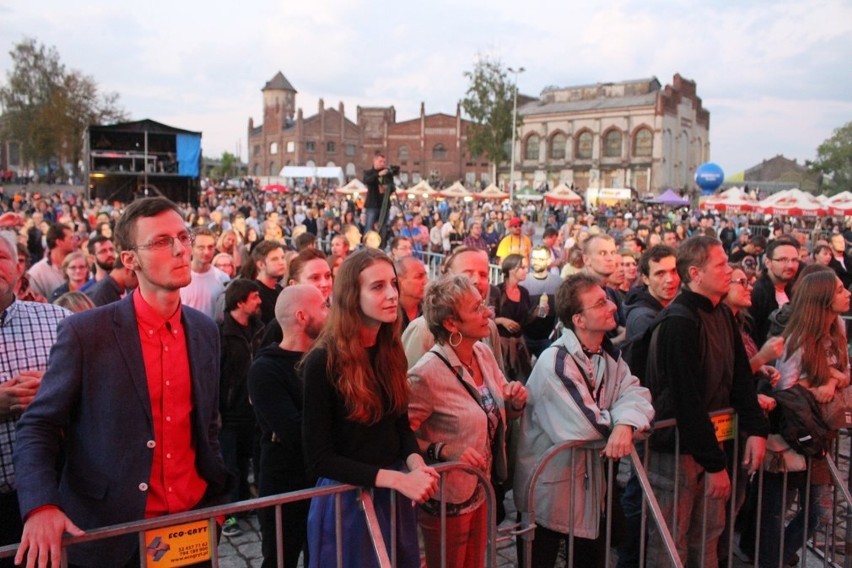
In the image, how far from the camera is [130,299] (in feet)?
8.34

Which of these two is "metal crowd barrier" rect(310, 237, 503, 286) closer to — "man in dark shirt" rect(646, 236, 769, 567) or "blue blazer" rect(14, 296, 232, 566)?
"man in dark shirt" rect(646, 236, 769, 567)

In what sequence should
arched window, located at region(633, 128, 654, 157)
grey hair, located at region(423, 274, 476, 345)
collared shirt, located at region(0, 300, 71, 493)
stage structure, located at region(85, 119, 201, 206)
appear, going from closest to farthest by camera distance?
→ collared shirt, located at region(0, 300, 71, 493) → grey hair, located at region(423, 274, 476, 345) → stage structure, located at region(85, 119, 201, 206) → arched window, located at region(633, 128, 654, 157)

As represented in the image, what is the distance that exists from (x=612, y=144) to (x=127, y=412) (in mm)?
71966

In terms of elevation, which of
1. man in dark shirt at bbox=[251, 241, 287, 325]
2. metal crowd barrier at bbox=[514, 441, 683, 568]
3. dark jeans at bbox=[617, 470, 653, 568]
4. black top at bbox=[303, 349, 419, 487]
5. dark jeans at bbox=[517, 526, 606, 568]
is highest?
man in dark shirt at bbox=[251, 241, 287, 325]

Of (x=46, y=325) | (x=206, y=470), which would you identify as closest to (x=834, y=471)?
(x=206, y=470)

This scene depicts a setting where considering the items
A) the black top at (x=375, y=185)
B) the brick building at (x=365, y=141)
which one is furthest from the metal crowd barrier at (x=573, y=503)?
the brick building at (x=365, y=141)

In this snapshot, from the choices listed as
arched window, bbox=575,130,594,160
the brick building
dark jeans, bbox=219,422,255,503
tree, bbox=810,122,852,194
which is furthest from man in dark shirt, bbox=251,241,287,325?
tree, bbox=810,122,852,194

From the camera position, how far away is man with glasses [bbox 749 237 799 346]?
630 cm

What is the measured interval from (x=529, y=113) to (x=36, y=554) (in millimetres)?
76701

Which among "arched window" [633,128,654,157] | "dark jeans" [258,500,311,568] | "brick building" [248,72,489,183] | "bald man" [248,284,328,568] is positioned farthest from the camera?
"brick building" [248,72,489,183]

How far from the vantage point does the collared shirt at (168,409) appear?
2.49 m

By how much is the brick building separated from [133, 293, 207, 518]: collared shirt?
80.5 m

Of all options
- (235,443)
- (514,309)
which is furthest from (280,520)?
(514,309)

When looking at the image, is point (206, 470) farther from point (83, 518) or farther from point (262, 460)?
point (262, 460)
